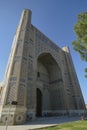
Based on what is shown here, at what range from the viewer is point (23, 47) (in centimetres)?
1619

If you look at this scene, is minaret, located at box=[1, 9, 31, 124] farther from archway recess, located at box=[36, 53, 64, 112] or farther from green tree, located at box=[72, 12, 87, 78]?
green tree, located at box=[72, 12, 87, 78]

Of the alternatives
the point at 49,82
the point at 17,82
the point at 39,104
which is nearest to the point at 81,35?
the point at 17,82

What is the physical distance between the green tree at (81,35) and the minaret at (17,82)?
642cm

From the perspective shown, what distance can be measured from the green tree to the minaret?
6.42 m

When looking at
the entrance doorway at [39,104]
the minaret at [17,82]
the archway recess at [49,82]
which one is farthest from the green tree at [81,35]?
the entrance doorway at [39,104]

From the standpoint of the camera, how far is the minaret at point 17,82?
12109 millimetres

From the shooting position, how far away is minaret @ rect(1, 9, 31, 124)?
12.1 meters

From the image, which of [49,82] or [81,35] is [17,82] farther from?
[49,82]

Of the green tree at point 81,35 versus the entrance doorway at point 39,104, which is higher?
the green tree at point 81,35

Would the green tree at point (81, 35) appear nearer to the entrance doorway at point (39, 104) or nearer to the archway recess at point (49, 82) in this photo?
the archway recess at point (49, 82)

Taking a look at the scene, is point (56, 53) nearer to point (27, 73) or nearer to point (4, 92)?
point (27, 73)

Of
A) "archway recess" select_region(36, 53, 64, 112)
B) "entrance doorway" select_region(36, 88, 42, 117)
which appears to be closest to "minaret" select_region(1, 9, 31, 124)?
"archway recess" select_region(36, 53, 64, 112)

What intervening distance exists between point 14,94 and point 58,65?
1239 centimetres

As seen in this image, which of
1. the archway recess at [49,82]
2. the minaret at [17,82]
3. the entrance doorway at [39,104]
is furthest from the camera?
the archway recess at [49,82]
